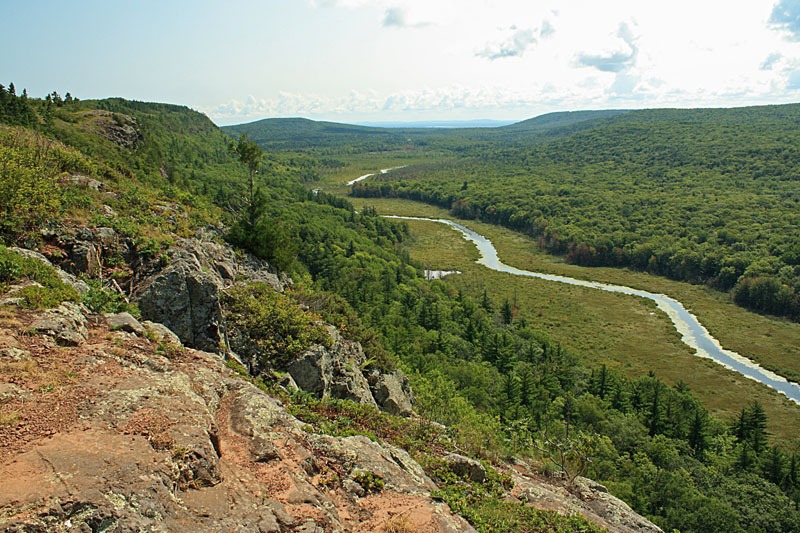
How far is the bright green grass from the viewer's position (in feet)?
198

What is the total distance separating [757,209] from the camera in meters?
137

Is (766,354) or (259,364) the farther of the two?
(766,354)

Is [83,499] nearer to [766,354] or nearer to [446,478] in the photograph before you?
[446,478]

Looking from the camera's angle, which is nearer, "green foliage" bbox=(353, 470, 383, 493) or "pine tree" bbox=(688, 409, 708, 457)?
"green foliage" bbox=(353, 470, 383, 493)

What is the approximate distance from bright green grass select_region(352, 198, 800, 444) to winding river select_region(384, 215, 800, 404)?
6.71 feet

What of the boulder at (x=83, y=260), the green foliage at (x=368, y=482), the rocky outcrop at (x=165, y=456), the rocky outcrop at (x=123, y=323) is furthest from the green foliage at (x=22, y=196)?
the green foliage at (x=368, y=482)

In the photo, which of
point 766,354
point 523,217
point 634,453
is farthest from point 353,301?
point 523,217

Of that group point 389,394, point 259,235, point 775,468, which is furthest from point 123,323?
point 775,468

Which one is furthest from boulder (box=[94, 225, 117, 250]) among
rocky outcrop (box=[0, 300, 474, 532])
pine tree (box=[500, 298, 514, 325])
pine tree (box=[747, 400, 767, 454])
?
pine tree (box=[500, 298, 514, 325])

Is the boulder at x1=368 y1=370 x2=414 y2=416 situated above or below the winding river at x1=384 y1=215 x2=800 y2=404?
above

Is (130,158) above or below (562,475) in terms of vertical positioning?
above

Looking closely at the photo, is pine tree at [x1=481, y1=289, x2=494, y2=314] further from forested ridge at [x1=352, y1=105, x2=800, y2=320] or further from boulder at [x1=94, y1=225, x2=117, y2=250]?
boulder at [x1=94, y1=225, x2=117, y2=250]

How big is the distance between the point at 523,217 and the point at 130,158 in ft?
435

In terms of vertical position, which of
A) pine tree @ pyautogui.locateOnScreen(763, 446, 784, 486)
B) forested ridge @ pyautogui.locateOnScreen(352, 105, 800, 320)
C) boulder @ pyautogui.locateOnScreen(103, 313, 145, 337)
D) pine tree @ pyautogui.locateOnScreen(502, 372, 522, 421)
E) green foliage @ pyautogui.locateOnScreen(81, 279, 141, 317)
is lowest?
pine tree @ pyautogui.locateOnScreen(763, 446, 784, 486)
